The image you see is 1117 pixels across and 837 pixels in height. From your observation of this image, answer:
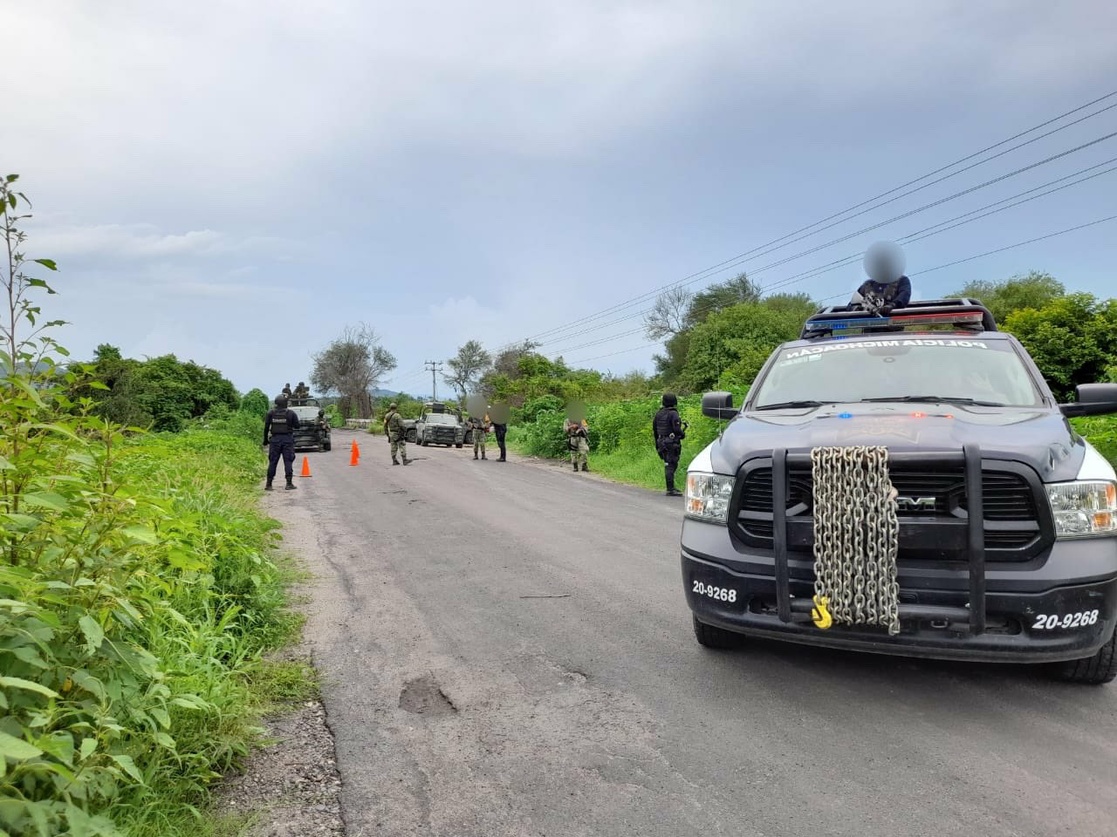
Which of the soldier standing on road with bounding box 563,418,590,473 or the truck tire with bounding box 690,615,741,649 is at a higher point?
the soldier standing on road with bounding box 563,418,590,473

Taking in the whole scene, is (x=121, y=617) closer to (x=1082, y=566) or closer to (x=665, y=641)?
(x=665, y=641)

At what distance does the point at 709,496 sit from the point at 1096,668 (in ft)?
6.83

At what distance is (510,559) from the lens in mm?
7195

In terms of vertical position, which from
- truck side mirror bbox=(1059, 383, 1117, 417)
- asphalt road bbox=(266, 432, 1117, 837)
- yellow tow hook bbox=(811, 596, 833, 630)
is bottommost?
asphalt road bbox=(266, 432, 1117, 837)

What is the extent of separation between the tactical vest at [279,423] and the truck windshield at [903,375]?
431 inches

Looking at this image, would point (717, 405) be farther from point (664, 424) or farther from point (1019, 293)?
point (1019, 293)

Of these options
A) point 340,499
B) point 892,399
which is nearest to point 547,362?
point 340,499

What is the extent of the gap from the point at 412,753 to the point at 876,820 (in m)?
1.91

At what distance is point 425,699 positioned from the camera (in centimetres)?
381

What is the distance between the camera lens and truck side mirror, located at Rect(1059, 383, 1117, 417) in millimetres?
4164

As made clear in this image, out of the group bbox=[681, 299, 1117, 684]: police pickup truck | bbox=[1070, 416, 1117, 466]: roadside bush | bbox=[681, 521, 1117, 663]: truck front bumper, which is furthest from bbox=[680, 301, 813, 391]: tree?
bbox=[681, 521, 1117, 663]: truck front bumper

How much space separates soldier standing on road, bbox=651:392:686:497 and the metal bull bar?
9.48m

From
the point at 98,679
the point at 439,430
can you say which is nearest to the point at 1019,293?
the point at 439,430

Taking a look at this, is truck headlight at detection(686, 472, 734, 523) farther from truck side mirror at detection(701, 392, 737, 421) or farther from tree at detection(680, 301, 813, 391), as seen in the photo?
tree at detection(680, 301, 813, 391)
